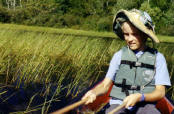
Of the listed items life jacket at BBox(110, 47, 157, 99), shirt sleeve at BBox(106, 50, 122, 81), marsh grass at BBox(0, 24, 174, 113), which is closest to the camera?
life jacket at BBox(110, 47, 157, 99)

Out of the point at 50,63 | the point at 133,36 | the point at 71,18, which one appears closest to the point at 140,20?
the point at 133,36

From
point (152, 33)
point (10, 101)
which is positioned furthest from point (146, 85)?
point (10, 101)

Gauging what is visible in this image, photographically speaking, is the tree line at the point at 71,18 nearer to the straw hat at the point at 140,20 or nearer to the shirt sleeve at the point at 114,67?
the shirt sleeve at the point at 114,67

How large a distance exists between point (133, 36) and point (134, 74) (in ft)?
1.28

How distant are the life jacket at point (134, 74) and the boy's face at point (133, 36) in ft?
0.36

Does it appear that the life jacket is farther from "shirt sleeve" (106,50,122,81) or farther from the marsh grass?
the marsh grass

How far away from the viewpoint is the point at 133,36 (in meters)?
2.49

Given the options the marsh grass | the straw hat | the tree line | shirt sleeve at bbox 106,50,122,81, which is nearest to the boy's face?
the straw hat

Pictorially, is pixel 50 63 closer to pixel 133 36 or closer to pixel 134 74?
pixel 134 74

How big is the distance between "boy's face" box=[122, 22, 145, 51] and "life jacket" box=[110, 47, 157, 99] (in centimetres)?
11

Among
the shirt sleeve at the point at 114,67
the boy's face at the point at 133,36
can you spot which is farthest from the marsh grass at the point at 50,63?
the boy's face at the point at 133,36

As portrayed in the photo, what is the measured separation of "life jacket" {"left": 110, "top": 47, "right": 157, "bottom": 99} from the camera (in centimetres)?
257

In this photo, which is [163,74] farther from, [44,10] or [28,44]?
[44,10]

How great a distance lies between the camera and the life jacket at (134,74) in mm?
2574
